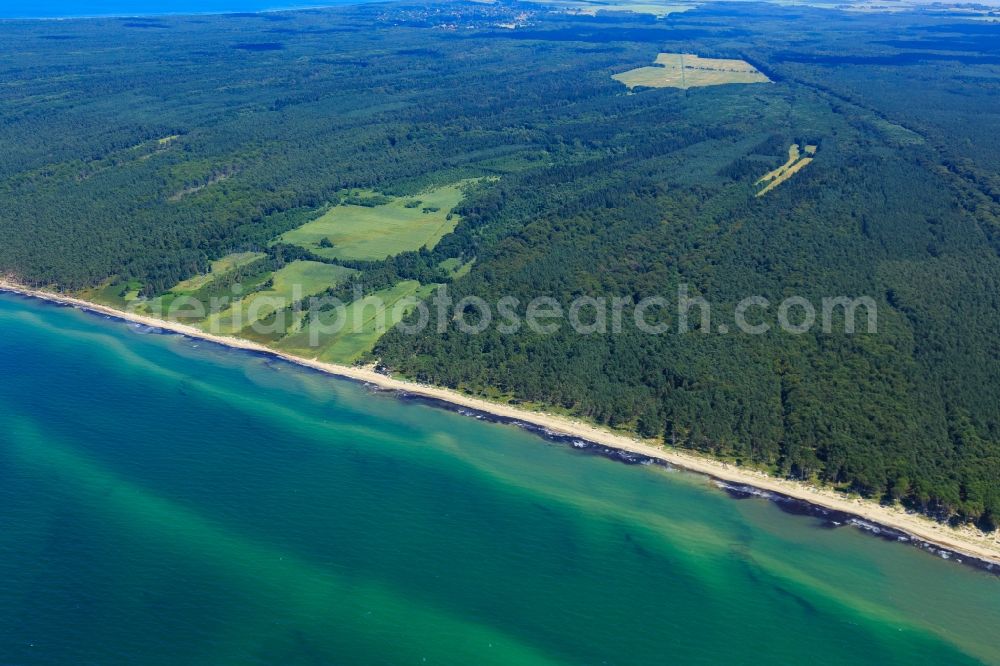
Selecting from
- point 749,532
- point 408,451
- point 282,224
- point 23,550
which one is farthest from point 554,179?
point 23,550

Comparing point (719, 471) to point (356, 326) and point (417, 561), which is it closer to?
point (417, 561)

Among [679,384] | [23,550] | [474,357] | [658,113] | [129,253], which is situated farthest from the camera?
[658,113]

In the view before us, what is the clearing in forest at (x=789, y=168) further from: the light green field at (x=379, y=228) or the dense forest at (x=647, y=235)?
the light green field at (x=379, y=228)

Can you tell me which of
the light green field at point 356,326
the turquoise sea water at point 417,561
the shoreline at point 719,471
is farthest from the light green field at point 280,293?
the turquoise sea water at point 417,561

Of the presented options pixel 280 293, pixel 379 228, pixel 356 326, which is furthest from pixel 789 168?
pixel 280 293

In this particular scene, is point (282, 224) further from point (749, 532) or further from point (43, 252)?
point (749, 532)

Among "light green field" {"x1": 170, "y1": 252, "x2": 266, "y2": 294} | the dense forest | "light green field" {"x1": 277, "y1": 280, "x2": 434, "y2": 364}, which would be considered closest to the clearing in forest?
the dense forest

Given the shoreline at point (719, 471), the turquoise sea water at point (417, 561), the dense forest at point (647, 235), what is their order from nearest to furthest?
1. the turquoise sea water at point (417, 561)
2. the shoreline at point (719, 471)
3. the dense forest at point (647, 235)
